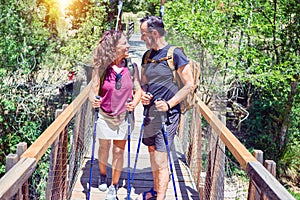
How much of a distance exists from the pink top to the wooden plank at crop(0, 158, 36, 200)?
783 mm

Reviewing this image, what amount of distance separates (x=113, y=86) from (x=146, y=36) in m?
0.37

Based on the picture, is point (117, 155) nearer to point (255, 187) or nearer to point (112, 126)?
point (112, 126)

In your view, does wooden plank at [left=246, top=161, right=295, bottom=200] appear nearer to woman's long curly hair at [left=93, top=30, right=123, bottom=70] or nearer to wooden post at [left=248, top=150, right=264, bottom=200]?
wooden post at [left=248, top=150, right=264, bottom=200]

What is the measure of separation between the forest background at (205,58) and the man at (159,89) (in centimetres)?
209

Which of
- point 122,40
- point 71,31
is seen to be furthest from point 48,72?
point 122,40

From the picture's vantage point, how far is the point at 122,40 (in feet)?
7.09

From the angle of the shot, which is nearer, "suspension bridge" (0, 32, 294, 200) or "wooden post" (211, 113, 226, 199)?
"suspension bridge" (0, 32, 294, 200)

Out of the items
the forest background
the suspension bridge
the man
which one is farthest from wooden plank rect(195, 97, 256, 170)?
the forest background

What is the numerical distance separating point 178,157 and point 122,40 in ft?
5.80

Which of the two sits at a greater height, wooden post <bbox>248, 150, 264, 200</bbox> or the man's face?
the man's face

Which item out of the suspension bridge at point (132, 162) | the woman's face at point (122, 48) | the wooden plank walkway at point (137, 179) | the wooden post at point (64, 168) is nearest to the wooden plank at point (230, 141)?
the suspension bridge at point (132, 162)

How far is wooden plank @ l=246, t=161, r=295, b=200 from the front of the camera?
4.29ft

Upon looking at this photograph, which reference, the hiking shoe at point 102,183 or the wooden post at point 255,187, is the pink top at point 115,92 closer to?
the hiking shoe at point 102,183

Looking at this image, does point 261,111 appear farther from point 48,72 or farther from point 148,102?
point 148,102
